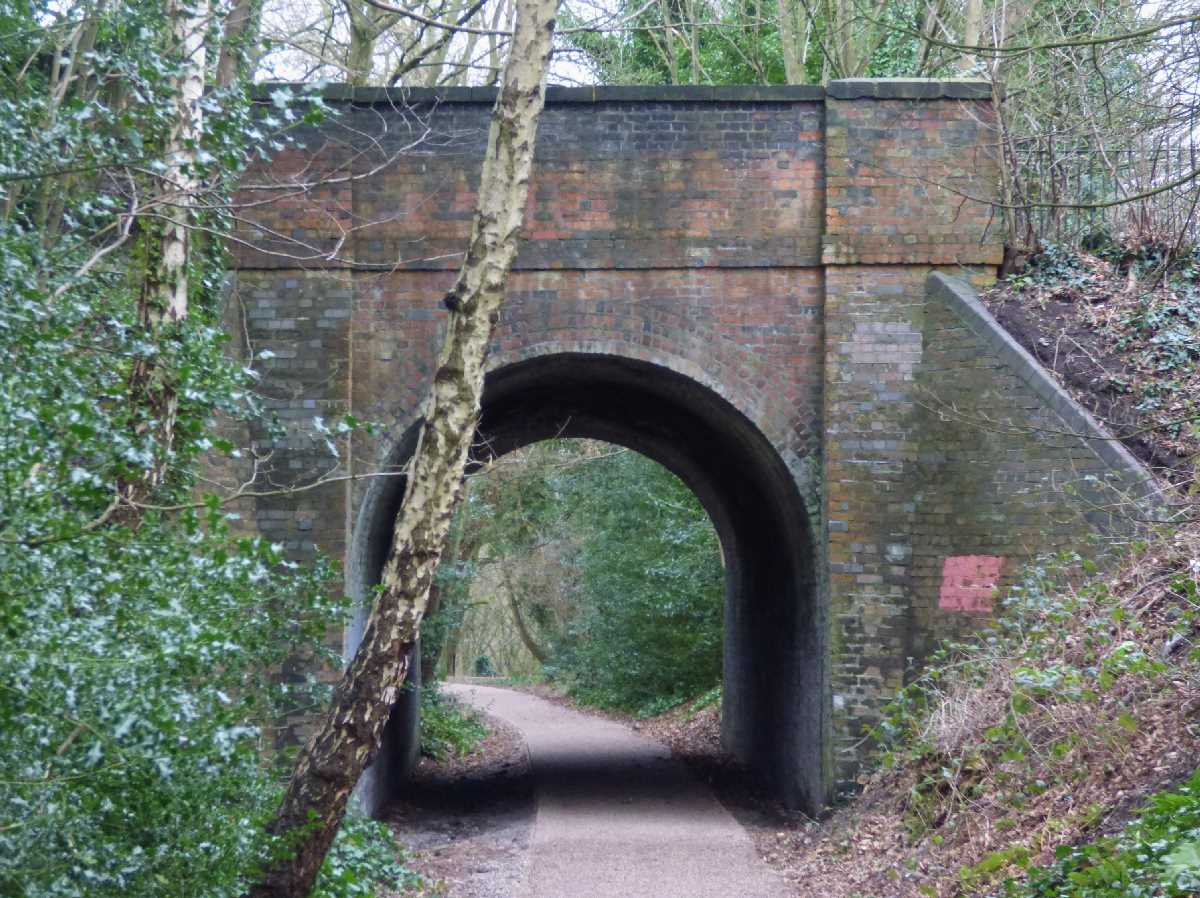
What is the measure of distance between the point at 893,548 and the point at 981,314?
201cm

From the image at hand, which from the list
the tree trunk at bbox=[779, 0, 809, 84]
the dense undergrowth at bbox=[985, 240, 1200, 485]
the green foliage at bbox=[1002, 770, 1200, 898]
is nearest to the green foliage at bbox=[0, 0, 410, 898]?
the green foliage at bbox=[1002, 770, 1200, 898]

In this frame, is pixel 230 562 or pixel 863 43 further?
pixel 863 43

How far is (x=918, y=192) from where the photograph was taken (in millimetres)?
10570

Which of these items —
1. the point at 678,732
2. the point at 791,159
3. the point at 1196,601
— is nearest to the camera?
the point at 1196,601

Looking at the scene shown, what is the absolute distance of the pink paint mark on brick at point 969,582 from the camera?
9914 millimetres

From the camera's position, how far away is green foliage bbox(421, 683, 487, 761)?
1831cm

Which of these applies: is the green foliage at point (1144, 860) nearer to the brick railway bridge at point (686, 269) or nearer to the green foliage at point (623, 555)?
the brick railway bridge at point (686, 269)

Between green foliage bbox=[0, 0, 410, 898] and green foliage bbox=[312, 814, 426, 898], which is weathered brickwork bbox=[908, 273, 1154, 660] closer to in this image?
green foliage bbox=[312, 814, 426, 898]

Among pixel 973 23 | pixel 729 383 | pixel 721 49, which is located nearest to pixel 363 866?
pixel 729 383

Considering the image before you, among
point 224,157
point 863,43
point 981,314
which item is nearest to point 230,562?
point 224,157

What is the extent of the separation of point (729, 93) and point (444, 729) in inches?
463

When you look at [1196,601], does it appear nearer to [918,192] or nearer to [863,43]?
[918,192]

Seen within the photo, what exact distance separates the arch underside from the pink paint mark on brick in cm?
111

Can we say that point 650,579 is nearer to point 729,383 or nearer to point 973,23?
point 973,23
